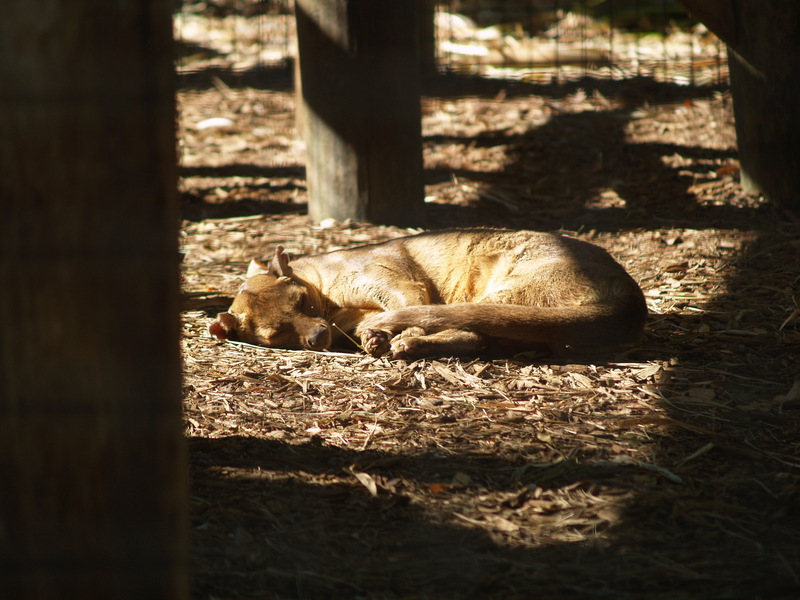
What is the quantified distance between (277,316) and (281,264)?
0.41 metres

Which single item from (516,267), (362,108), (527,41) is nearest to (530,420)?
(516,267)

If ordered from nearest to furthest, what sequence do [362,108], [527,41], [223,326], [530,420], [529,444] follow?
[529,444]
[530,420]
[223,326]
[362,108]
[527,41]

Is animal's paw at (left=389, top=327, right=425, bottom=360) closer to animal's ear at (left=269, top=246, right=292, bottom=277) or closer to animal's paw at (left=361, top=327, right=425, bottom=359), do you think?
animal's paw at (left=361, top=327, right=425, bottom=359)

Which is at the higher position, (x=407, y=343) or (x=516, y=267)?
(x=516, y=267)

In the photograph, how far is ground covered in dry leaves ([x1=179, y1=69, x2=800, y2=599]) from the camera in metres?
2.35

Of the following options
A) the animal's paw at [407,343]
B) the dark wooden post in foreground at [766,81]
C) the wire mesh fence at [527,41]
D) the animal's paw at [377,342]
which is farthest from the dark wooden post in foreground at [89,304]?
the wire mesh fence at [527,41]

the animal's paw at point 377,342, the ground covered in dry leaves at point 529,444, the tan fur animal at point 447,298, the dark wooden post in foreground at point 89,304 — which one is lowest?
the ground covered in dry leaves at point 529,444

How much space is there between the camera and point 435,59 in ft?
35.5

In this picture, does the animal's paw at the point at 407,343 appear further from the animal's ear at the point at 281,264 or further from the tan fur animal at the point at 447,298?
the animal's ear at the point at 281,264

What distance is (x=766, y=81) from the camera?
632cm

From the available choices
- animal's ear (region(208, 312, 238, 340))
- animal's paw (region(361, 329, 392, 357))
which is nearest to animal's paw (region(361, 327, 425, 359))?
animal's paw (region(361, 329, 392, 357))

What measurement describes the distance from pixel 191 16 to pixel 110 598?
15.3m

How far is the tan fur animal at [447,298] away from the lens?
4.20 meters

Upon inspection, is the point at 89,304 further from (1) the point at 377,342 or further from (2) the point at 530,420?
(1) the point at 377,342
